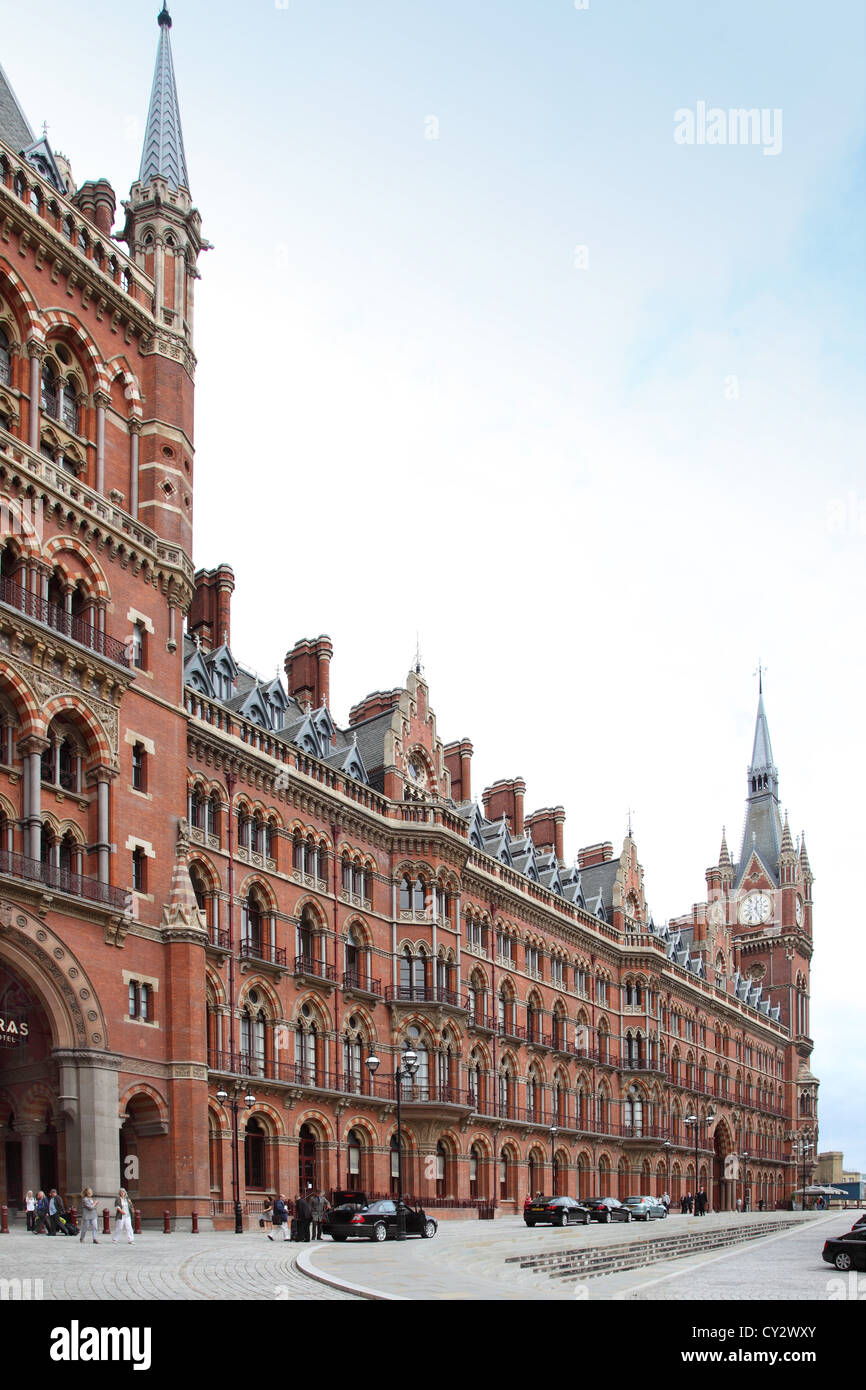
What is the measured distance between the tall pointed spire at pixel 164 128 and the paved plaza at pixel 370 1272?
35761mm

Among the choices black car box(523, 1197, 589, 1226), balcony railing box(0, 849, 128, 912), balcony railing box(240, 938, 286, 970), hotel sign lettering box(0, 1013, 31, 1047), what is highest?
balcony railing box(0, 849, 128, 912)

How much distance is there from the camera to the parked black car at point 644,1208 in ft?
210

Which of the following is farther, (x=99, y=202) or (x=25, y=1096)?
(x=99, y=202)

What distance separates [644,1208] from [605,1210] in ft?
25.6

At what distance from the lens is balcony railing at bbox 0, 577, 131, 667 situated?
127 feet

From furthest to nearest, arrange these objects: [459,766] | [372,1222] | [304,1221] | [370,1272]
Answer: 1. [459,766]
2. [372,1222]
3. [304,1221]
4. [370,1272]

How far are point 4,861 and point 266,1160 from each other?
18042 mm

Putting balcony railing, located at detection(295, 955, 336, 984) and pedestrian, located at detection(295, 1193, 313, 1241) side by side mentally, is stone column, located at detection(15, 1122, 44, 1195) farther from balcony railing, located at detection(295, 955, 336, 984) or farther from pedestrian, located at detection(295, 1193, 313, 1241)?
balcony railing, located at detection(295, 955, 336, 984)

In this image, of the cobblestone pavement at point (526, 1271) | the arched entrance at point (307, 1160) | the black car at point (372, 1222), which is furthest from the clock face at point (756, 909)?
the black car at point (372, 1222)

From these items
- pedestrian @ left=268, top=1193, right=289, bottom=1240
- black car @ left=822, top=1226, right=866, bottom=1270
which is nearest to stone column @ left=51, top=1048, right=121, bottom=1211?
pedestrian @ left=268, top=1193, right=289, bottom=1240

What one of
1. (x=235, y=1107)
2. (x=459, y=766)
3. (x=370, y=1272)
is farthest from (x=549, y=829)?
(x=370, y=1272)

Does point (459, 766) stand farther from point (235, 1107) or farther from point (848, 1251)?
point (848, 1251)

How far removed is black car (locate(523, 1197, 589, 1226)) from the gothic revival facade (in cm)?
731

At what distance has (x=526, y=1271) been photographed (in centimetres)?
3136
